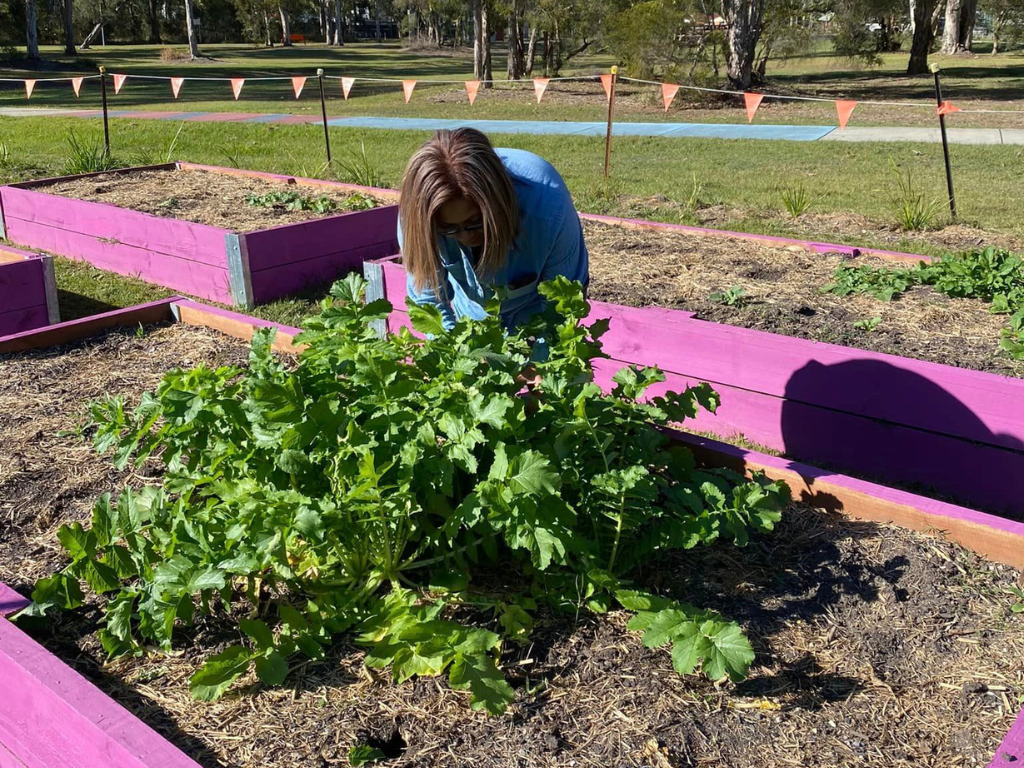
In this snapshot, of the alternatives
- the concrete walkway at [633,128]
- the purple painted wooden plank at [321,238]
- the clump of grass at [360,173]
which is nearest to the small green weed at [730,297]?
the purple painted wooden plank at [321,238]

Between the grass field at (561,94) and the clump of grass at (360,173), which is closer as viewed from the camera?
the clump of grass at (360,173)

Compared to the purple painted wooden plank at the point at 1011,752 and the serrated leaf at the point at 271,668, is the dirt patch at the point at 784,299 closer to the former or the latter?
the purple painted wooden plank at the point at 1011,752

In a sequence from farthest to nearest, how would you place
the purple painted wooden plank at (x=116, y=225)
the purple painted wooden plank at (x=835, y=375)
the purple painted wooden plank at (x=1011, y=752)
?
1. the purple painted wooden plank at (x=116, y=225)
2. the purple painted wooden plank at (x=835, y=375)
3. the purple painted wooden plank at (x=1011, y=752)

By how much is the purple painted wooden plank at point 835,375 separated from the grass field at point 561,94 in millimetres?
8406

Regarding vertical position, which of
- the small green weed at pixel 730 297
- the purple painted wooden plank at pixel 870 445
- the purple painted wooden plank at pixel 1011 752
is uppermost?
the small green weed at pixel 730 297

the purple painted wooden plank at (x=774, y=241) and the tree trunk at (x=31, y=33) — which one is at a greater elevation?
the tree trunk at (x=31, y=33)

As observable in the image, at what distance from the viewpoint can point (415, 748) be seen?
2.09 meters

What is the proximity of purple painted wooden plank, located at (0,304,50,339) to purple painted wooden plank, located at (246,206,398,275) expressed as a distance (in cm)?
127

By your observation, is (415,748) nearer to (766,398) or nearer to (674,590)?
(674,590)

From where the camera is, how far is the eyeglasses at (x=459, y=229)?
113 inches

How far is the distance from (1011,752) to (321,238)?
572 centimetres

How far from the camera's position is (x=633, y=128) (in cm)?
1688

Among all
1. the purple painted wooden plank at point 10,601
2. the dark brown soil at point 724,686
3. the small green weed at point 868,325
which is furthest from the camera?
the small green weed at point 868,325

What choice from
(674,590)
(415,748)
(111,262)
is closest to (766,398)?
(674,590)
